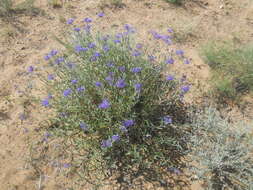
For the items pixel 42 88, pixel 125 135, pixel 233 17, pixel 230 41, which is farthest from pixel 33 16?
pixel 233 17

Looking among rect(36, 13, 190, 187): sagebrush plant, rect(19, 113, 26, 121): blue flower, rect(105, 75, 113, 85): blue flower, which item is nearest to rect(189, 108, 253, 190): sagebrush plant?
rect(36, 13, 190, 187): sagebrush plant

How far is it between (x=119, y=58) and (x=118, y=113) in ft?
2.40

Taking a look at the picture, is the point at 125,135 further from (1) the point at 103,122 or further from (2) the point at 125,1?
(2) the point at 125,1

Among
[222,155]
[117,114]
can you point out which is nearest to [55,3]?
[117,114]

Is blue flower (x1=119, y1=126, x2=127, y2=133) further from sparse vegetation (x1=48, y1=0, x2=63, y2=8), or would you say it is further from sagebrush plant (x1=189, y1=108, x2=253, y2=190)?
sparse vegetation (x1=48, y1=0, x2=63, y2=8)

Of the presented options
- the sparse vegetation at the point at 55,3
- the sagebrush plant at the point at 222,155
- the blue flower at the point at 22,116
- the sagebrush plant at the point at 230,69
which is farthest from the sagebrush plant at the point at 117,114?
the sparse vegetation at the point at 55,3

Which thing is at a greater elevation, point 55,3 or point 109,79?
point 109,79

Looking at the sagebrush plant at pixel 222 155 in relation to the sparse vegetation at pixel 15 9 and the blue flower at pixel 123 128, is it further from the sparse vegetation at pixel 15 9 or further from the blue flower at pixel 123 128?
the sparse vegetation at pixel 15 9

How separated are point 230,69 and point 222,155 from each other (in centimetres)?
168

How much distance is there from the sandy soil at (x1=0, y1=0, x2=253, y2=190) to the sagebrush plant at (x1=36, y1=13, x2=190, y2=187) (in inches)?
18.7

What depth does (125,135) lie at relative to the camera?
261 centimetres

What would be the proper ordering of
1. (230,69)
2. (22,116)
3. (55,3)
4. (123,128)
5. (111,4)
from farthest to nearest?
(111,4) → (55,3) → (230,69) → (22,116) → (123,128)

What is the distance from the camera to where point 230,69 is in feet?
11.7

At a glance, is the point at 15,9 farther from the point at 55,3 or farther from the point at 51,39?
the point at 51,39
